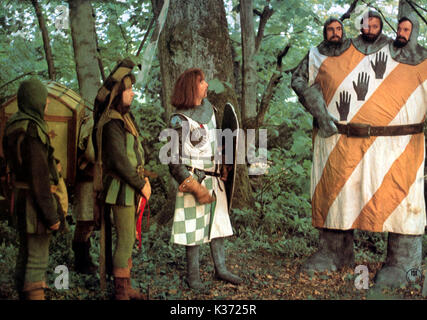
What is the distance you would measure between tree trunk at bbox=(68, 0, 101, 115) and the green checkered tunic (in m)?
1.36

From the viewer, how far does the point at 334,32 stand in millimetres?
4383

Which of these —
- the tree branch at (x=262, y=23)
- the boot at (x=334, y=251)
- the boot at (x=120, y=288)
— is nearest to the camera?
the boot at (x=120, y=288)

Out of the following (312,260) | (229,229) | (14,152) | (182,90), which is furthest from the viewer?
(312,260)

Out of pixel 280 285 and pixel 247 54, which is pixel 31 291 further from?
pixel 247 54

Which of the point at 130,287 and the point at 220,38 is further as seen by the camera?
the point at 220,38

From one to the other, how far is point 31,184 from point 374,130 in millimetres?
2807

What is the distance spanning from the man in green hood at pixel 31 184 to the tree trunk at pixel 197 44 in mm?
1984

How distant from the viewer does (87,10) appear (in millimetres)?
4816

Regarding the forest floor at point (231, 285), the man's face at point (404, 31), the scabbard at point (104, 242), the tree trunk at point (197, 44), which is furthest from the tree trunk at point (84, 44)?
the man's face at point (404, 31)

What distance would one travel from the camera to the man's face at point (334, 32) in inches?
172

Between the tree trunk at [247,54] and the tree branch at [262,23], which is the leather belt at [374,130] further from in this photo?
the tree branch at [262,23]

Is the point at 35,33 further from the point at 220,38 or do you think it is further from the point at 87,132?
the point at 87,132
